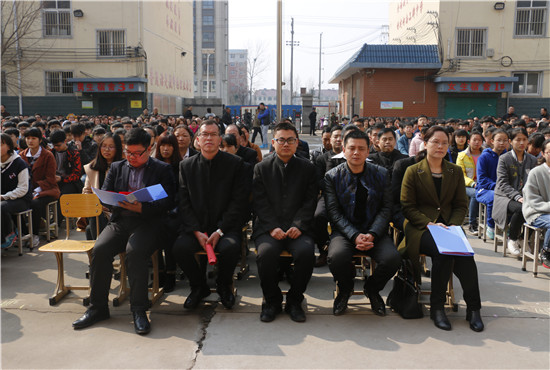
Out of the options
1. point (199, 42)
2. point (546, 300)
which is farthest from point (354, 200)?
point (199, 42)

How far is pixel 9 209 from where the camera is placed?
5656mm

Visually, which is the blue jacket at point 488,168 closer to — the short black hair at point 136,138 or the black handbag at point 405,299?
the black handbag at point 405,299

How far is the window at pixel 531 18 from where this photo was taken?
20.5 meters

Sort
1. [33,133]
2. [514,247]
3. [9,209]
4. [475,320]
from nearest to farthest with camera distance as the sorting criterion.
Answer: [475,320], [9,209], [514,247], [33,133]

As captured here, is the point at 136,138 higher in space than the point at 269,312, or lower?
higher

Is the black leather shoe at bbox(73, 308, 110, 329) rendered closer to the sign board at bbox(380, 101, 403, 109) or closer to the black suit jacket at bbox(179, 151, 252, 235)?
the black suit jacket at bbox(179, 151, 252, 235)

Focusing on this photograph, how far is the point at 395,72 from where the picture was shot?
21.3 meters

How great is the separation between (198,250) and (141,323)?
79 cm

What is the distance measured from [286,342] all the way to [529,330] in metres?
2.01

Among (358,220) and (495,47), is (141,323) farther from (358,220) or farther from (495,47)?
(495,47)

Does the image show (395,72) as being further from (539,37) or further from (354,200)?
(354,200)

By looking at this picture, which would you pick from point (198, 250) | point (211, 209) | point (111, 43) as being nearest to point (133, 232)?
point (198, 250)

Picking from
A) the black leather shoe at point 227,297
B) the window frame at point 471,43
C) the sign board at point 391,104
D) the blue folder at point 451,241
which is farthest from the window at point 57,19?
the blue folder at point 451,241

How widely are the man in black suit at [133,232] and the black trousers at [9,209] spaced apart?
1.99 metres
